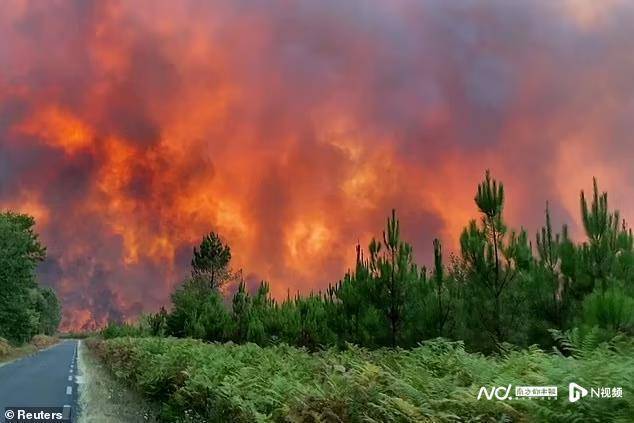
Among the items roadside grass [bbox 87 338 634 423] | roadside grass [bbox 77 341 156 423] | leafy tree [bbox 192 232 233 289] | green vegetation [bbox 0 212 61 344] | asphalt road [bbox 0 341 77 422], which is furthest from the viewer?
leafy tree [bbox 192 232 233 289]

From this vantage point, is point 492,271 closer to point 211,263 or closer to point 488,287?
point 488,287

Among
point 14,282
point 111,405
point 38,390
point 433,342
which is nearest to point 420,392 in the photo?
point 433,342

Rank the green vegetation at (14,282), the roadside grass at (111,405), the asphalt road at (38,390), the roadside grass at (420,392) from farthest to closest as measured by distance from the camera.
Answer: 1. the green vegetation at (14,282)
2. the asphalt road at (38,390)
3. the roadside grass at (111,405)
4. the roadside grass at (420,392)

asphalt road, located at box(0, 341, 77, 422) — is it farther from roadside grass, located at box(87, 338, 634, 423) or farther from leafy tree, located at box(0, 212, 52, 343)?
leafy tree, located at box(0, 212, 52, 343)

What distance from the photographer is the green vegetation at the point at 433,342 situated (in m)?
4.71

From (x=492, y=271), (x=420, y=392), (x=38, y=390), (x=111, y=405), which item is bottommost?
(x=420, y=392)

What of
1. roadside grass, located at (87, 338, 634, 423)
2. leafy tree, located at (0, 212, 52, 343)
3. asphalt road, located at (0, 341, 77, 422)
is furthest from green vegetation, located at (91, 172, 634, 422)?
leafy tree, located at (0, 212, 52, 343)

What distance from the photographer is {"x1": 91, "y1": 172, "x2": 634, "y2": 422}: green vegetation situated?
15.5 ft

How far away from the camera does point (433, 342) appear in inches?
396

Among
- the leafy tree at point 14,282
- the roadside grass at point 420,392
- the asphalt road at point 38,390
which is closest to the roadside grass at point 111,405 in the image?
the asphalt road at point 38,390

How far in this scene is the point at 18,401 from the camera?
1622cm

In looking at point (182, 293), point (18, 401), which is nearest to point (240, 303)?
point (182, 293)

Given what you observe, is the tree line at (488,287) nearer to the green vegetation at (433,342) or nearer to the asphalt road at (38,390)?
the green vegetation at (433,342)

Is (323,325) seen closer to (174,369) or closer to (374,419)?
(174,369)
